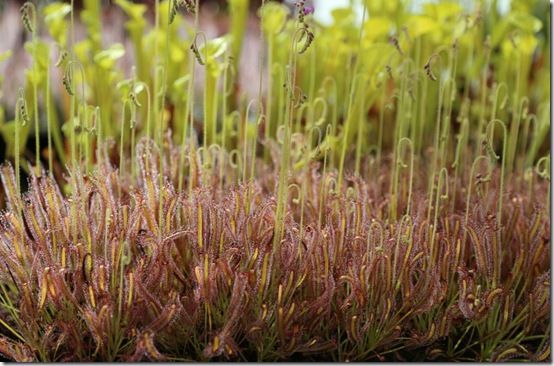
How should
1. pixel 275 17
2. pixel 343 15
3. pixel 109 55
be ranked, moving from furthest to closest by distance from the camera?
pixel 343 15 → pixel 275 17 → pixel 109 55

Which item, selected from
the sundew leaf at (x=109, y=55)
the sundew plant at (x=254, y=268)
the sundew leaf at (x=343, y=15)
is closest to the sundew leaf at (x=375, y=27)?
the sundew leaf at (x=343, y=15)

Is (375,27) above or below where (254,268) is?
above

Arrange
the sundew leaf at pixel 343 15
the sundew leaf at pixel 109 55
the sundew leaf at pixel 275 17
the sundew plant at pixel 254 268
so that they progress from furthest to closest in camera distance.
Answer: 1. the sundew leaf at pixel 343 15
2. the sundew leaf at pixel 275 17
3. the sundew leaf at pixel 109 55
4. the sundew plant at pixel 254 268

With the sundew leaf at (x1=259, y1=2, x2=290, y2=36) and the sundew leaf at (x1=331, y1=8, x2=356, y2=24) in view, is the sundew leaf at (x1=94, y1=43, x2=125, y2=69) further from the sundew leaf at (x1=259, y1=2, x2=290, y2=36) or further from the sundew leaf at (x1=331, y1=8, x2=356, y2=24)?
the sundew leaf at (x1=331, y1=8, x2=356, y2=24)

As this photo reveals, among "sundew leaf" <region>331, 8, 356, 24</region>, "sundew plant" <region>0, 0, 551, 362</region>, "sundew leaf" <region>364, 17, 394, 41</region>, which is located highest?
"sundew leaf" <region>331, 8, 356, 24</region>

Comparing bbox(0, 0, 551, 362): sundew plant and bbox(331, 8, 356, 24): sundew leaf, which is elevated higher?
bbox(331, 8, 356, 24): sundew leaf

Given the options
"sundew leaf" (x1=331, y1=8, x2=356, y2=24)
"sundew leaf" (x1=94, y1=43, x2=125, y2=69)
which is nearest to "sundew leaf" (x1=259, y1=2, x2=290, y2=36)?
"sundew leaf" (x1=331, y1=8, x2=356, y2=24)

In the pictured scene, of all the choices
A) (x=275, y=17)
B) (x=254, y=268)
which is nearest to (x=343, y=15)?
(x=275, y=17)

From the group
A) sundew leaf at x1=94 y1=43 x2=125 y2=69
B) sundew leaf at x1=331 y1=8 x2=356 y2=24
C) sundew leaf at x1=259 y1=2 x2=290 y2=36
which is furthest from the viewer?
sundew leaf at x1=331 y1=8 x2=356 y2=24

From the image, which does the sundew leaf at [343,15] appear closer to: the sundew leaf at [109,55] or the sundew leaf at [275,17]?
the sundew leaf at [275,17]

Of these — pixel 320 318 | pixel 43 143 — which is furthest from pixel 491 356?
pixel 43 143

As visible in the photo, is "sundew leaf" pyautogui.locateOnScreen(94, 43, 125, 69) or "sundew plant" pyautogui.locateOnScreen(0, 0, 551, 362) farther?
"sundew leaf" pyautogui.locateOnScreen(94, 43, 125, 69)

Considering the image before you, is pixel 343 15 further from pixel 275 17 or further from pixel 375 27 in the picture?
pixel 275 17
